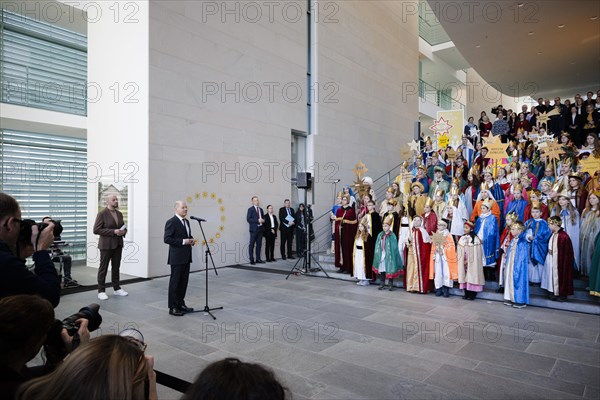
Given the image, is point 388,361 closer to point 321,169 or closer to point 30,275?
point 30,275

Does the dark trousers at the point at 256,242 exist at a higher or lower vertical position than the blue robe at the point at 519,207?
lower

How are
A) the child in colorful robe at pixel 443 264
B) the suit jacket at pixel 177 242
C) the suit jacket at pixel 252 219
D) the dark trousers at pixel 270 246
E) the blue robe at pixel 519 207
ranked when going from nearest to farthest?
the suit jacket at pixel 177 242
the child in colorful robe at pixel 443 264
the blue robe at pixel 519 207
the suit jacket at pixel 252 219
the dark trousers at pixel 270 246

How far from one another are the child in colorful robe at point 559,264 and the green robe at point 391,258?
2.69 m

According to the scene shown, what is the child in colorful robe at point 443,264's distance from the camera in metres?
7.62

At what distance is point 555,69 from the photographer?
14.8 meters

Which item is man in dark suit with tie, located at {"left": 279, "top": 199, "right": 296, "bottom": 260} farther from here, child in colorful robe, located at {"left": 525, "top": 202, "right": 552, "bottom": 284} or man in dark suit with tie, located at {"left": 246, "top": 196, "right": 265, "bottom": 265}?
child in colorful robe, located at {"left": 525, "top": 202, "right": 552, "bottom": 284}

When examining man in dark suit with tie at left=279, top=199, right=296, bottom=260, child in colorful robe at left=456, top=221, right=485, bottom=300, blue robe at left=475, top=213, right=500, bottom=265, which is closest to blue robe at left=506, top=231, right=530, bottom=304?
→ child in colorful robe at left=456, top=221, right=485, bottom=300

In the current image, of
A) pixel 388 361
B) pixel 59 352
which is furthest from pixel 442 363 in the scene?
pixel 59 352

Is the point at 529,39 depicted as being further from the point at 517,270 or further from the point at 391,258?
the point at 391,258

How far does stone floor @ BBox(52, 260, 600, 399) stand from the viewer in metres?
3.73

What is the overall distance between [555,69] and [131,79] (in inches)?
590

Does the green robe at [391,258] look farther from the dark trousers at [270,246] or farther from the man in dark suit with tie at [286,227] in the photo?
the man in dark suit with tie at [286,227]

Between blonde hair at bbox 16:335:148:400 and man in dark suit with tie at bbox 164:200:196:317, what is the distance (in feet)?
16.7

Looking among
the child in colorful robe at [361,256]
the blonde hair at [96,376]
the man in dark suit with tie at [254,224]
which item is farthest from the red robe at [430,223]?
the blonde hair at [96,376]
